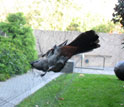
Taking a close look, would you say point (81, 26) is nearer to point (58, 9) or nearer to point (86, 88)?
point (58, 9)

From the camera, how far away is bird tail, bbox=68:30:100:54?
197cm

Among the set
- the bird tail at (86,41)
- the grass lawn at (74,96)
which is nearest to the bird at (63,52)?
the bird tail at (86,41)

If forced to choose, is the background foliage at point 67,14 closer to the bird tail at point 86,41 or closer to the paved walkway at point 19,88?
the paved walkway at point 19,88

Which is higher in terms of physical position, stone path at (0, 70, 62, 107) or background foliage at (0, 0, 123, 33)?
background foliage at (0, 0, 123, 33)

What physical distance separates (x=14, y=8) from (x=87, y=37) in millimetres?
21442

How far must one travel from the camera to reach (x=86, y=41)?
6.67ft

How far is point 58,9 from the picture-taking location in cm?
1280

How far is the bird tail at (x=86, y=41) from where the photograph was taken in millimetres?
1972

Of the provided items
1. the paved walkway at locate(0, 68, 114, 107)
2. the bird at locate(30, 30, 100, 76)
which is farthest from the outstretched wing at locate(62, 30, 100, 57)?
the paved walkway at locate(0, 68, 114, 107)

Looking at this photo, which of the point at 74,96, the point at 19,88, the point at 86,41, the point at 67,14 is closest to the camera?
the point at 86,41

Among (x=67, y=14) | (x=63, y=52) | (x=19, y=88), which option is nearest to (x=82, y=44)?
(x=63, y=52)

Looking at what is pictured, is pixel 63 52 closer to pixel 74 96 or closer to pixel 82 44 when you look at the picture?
pixel 82 44

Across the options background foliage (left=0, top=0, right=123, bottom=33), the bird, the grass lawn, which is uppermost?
A: background foliage (left=0, top=0, right=123, bottom=33)

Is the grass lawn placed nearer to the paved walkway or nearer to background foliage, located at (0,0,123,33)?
the paved walkway
